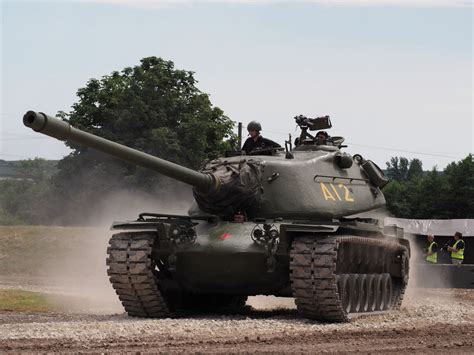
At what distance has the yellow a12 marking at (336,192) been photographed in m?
19.3

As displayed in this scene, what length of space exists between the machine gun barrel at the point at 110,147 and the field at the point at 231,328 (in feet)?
7.62

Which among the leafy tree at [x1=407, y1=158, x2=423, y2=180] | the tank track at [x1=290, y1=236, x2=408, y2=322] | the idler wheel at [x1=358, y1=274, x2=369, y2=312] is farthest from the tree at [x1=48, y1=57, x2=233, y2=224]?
the leafy tree at [x1=407, y1=158, x2=423, y2=180]

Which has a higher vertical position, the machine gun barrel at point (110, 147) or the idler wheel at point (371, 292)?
the machine gun barrel at point (110, 147)

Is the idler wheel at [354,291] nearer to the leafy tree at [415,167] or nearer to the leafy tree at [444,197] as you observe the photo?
the leafy tree at [444,197]

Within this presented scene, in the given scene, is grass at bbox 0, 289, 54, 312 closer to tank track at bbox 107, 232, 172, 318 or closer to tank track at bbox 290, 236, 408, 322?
tank track at bbox 107, 232, 172, 318

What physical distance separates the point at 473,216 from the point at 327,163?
59285 millimetres

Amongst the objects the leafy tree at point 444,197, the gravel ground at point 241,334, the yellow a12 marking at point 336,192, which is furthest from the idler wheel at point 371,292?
the leafy tree at point 444,197

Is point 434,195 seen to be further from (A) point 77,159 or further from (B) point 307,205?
(B) point 307,205

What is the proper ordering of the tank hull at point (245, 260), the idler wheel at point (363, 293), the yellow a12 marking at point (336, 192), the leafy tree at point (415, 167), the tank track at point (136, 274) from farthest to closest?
the leafy tree at point (415, 167) → the yellow a12 marking at point (336, 192) → the idler wheel at point (363, 293) → the tank track at point (136, 274) → the tank hull at point (245, 260)

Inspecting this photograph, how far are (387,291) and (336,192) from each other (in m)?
2.57

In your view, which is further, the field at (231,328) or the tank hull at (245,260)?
the tank hull at (245,260)

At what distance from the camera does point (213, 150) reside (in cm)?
5366

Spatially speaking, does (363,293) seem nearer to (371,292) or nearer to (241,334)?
(371,292)

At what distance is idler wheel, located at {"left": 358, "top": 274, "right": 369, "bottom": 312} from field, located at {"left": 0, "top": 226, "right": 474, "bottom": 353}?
1.17 feet
